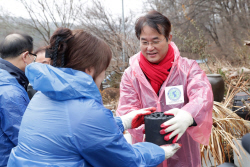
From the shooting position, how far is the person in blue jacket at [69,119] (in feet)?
3.04

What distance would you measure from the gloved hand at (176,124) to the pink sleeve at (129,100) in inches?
14.3

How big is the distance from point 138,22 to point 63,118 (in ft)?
3.42

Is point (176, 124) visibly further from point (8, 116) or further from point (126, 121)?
point (8, 116)

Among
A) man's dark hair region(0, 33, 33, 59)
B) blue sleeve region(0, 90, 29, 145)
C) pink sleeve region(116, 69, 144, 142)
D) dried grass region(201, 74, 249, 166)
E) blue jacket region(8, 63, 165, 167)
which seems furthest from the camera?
dried grass region(201, 74, 249, 166)

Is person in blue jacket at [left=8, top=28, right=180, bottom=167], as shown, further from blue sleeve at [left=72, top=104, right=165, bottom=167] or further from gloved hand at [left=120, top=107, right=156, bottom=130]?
gloved hand at [left=120, top=107, right=156, bottom=130]

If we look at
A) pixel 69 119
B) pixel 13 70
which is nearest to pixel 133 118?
pixel 69 119

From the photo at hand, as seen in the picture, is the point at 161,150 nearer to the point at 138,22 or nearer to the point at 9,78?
the point at 138,22

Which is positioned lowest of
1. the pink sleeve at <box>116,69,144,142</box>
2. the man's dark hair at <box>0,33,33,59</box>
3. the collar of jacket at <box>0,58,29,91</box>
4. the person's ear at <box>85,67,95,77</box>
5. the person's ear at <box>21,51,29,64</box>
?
the pink sleeve at <box>116,69,144,142</box>

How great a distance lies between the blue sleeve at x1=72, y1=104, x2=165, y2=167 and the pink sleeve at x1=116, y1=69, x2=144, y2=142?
646mm

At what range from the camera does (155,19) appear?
1.64 m

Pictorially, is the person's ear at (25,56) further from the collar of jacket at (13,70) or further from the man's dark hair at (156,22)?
the man's dark hair at (156,22)

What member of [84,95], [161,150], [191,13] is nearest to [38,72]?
[84,95]

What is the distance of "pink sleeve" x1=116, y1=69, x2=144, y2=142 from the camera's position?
5.59 ft

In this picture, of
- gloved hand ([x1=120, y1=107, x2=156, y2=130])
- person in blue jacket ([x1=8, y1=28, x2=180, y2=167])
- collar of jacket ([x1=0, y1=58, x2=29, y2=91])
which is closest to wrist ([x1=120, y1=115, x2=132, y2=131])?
gloved hand ([x1=120, y1=107, x2=156, y2=130])
